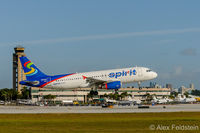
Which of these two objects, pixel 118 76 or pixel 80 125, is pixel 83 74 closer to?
pixel 118 76

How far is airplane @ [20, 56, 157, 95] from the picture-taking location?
101 meters

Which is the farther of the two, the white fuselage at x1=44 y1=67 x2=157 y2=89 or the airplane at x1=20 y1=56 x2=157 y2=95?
the airplane at x1=20 y1=56 x2=157 y2=95

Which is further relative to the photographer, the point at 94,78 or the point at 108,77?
the point at 94,78

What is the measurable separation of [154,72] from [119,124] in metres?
51.1

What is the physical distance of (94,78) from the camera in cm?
10300

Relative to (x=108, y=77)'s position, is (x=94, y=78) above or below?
below

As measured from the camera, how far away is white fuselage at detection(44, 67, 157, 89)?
100 m

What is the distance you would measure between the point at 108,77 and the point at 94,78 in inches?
154

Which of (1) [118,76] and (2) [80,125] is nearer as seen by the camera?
(2) [80,125]

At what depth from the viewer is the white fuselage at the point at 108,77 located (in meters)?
100

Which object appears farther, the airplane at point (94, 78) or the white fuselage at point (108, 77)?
the airplane at point (94, 78)

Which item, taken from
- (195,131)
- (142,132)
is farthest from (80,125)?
(195,131)

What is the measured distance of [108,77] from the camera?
335 feet

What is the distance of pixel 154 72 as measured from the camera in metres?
105
